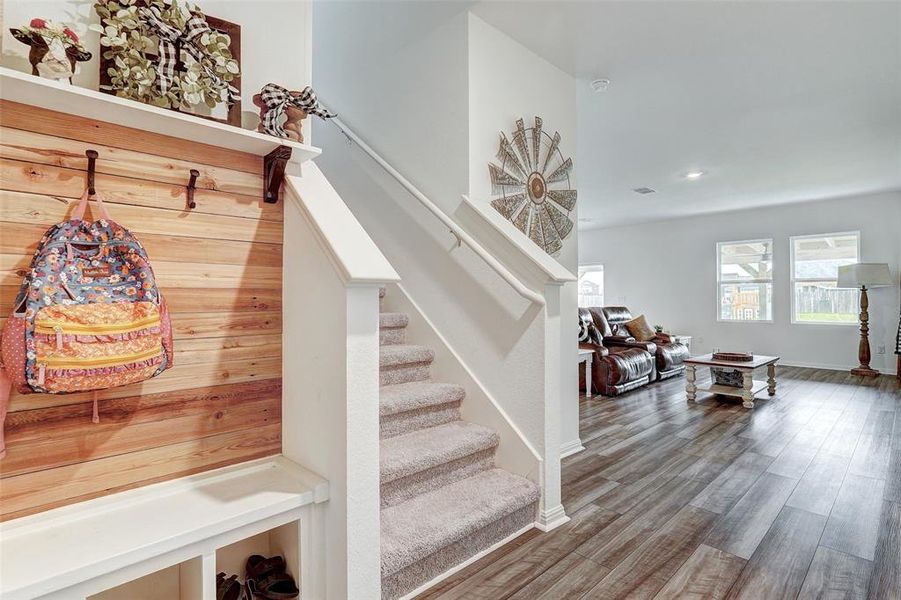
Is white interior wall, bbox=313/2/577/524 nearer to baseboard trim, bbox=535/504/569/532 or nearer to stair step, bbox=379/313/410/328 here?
stair step, bbox=379/313/410/328

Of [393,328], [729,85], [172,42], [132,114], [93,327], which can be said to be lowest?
[393,328]

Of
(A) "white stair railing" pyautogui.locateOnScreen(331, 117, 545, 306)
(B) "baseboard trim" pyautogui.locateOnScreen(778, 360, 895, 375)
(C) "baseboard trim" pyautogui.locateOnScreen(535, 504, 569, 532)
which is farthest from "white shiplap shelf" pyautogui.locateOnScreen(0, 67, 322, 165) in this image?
(B) "baseboard trim" pyautogui.locateOnScreen(778, 360, 895, 375)

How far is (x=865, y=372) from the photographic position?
5805mm

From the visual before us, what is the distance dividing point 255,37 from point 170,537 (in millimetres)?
1492

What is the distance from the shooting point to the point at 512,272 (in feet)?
7.43

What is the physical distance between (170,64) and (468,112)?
1.50 meters

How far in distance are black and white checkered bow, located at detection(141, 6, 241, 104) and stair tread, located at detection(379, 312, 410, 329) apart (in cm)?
158

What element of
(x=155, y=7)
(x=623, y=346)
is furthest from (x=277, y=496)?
(x=623, y=346)

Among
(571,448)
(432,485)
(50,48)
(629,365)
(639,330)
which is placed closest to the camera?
(50,48)

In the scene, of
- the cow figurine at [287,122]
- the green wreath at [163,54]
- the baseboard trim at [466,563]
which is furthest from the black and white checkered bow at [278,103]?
the baseboard trim at [466,563]

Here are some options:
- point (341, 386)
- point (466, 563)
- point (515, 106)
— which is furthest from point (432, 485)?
point (515, 106)

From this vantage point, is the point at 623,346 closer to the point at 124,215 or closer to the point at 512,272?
the point at 512,272

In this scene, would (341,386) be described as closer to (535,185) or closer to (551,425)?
(551,425)

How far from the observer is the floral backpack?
1.00 m
